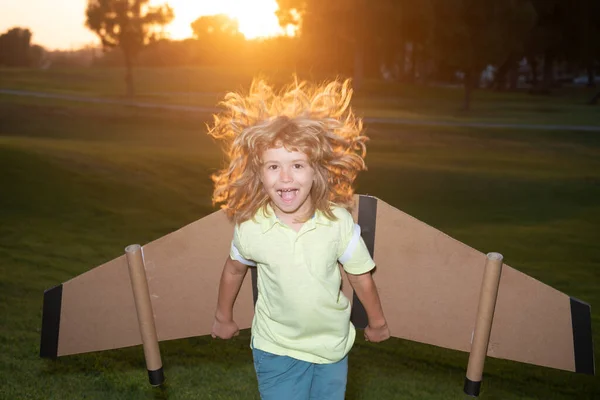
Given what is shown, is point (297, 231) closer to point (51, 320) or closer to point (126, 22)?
point (51, 320)

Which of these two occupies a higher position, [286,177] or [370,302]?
[286,177]

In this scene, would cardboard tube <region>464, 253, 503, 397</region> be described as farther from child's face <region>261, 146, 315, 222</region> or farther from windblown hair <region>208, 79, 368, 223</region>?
child's face <region>261, 146, 315, 222</region>

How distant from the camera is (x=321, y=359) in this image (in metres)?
2.47

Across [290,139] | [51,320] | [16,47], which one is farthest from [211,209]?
[16,47]

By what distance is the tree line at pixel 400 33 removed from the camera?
29.8 meters

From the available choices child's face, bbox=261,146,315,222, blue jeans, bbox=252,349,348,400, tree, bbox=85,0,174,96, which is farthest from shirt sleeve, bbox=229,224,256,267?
tree, bbox=85,0,174,96

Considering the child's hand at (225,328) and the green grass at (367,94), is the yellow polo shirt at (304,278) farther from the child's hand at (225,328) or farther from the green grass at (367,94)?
the green grass at (367,94)

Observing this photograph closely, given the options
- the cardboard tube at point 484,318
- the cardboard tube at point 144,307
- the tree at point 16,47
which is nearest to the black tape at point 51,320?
the cardboard tube at point 144,307

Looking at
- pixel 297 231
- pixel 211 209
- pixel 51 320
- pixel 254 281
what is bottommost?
pixel 211 209

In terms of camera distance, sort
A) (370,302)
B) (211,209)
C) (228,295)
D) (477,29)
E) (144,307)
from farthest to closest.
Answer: (477,29), (211,209), (144,307), (228,295), (370,302)

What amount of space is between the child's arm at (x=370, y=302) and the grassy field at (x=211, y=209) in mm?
1240

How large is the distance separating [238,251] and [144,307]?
0.63 m

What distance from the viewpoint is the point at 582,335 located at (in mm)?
2820

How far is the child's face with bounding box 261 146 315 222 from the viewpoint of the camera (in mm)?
2398
